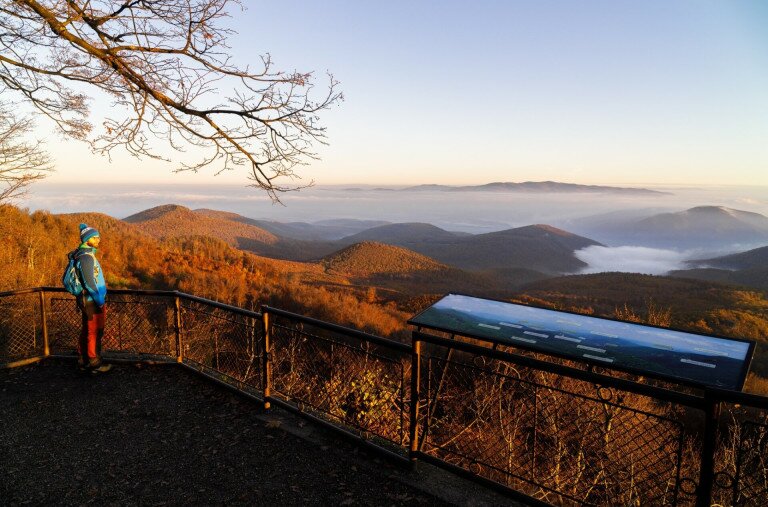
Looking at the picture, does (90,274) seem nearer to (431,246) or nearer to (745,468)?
(745,468)

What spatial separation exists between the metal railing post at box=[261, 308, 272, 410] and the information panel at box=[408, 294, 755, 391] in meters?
2.11

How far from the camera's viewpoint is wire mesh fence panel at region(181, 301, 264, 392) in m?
6.09

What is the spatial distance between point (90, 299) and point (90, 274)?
40 centimetres

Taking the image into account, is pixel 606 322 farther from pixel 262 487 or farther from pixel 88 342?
pixel 88 342

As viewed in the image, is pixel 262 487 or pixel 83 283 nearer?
pixel 262 487

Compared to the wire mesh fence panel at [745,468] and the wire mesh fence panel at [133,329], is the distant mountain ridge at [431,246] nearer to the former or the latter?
the wire mesh fence panel at [133,329]

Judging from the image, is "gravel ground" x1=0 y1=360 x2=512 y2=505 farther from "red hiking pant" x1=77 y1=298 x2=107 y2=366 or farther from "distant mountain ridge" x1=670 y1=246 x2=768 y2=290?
"distant mountain ridge" x1=670 y1=246 x2=768 y2=290

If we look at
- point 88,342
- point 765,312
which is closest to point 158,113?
point 88,342

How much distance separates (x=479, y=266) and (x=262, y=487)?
157498 millimetres

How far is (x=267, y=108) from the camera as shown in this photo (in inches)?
273

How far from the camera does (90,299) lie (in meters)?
5.90

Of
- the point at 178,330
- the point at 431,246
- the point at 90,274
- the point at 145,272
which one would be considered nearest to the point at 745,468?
the point at 178,330

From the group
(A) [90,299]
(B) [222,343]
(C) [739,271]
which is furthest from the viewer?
(C) [739,271]

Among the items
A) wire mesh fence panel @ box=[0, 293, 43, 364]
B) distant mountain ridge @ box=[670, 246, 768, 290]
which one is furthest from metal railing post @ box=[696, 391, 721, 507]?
distant mountain ridge @ box=[670, 246, 768, 290]
